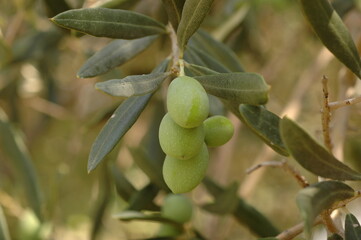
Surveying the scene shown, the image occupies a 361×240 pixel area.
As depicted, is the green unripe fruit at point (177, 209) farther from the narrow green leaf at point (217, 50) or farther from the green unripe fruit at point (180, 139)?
the green unripe fruit at point (180, 139)

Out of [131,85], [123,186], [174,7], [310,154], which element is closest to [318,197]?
[310,154]

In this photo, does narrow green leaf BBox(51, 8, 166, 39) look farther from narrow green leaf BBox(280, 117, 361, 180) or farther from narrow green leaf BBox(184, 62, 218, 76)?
narrow green leaf BBox(280, 117, 361, 180)

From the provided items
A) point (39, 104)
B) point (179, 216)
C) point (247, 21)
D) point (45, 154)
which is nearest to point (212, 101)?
point (179, 216)

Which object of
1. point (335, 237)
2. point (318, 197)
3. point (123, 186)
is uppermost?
point (318, 197)

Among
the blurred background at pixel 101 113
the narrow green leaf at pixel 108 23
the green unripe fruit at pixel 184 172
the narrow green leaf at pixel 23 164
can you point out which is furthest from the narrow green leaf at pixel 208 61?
the narrow green leaf at pixel 23 164

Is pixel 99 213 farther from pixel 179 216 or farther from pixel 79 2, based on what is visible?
pixel 79 2

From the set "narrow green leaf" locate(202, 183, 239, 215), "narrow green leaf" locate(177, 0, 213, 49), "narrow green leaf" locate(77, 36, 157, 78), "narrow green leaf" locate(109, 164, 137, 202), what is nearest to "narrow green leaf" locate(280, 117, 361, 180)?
"narrow green leaf" locate(177, 0, 213, 49)

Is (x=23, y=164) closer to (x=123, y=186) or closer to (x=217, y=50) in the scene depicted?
(x=123, y=186)
